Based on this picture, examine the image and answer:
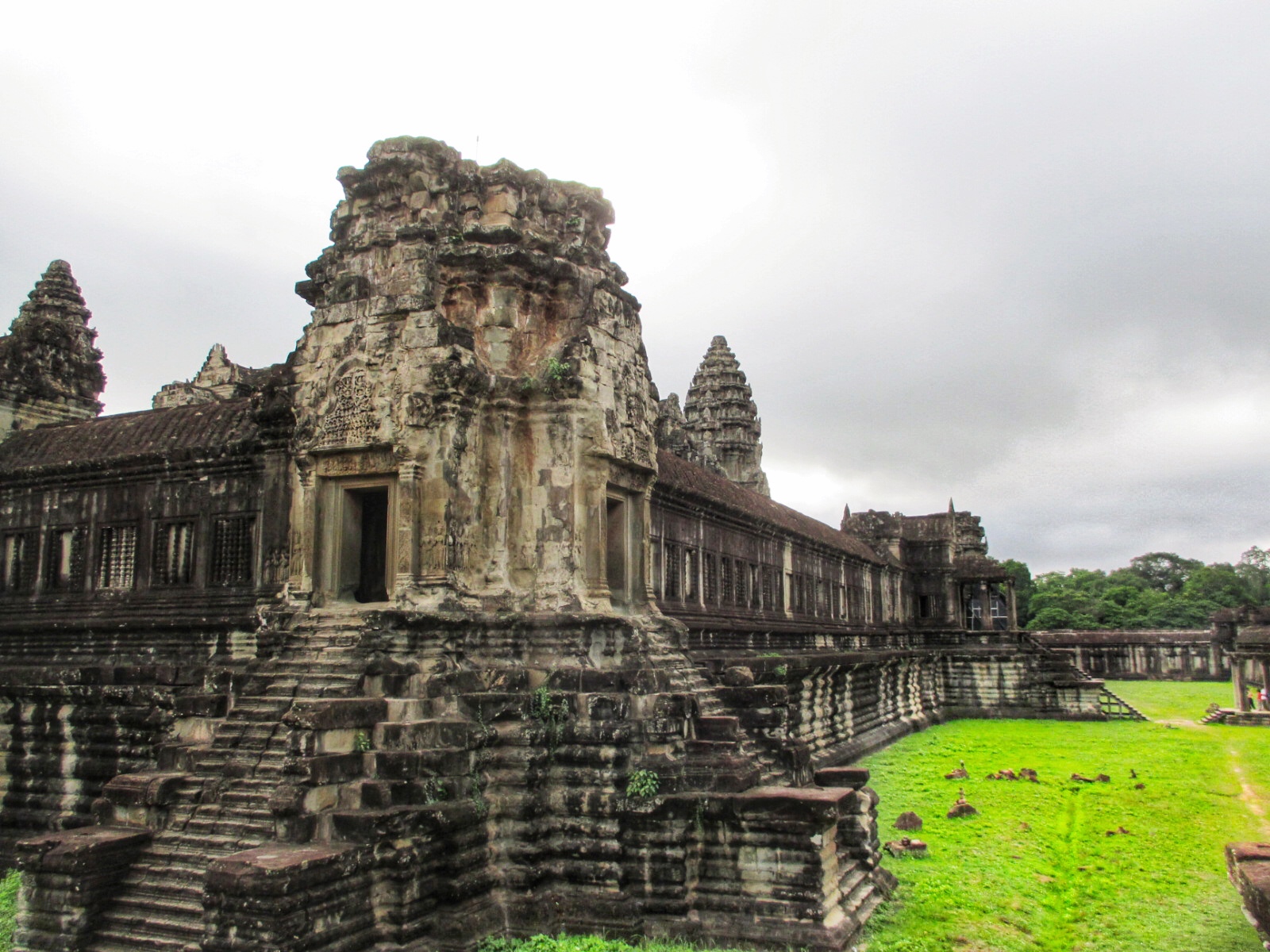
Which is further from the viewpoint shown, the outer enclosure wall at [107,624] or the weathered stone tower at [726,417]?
the weathered stone tower at [726,417]

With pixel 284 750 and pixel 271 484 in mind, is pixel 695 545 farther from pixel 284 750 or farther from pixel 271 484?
pixel 284 750

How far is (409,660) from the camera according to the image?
417 inches

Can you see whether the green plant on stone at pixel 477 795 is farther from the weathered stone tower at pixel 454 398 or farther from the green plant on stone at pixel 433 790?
the weathered stone tower at pixel 454 398

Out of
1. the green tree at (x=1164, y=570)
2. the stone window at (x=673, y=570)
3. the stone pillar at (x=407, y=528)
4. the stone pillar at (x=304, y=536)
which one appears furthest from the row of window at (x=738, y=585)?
the green tree at (x=1164, y=570)

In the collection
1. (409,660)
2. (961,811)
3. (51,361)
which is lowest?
(961,811)

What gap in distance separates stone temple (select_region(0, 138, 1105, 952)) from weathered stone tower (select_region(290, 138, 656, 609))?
0.12ft

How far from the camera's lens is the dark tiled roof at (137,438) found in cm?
1590

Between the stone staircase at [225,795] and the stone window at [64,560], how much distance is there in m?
7.74

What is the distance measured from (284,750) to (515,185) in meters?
6.77

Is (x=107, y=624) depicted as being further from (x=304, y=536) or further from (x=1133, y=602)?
(x=1133, y=602)

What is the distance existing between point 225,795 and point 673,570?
9718 millimetres

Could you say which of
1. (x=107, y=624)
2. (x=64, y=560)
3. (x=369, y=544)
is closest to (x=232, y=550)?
(x=107, y=624)

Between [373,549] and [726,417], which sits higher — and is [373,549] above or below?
below

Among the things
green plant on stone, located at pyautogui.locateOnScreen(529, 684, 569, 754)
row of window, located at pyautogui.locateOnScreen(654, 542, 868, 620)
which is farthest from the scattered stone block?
green plant on stone, located at pyautogui.locateOnScreen(529, 684, 569, 754)
